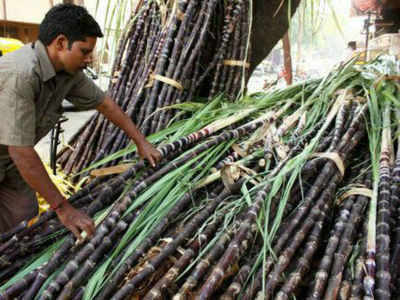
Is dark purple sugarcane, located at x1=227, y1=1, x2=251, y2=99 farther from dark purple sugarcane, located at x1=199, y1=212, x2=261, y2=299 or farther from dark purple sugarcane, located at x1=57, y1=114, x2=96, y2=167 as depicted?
dark purple sugarcane, located at x1=199, y1=212, x2=261, y2=299

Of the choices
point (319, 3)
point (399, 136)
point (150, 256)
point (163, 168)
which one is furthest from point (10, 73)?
point (319, 3)

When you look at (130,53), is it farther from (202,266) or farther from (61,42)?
(202,266)

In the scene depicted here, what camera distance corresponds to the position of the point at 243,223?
4.62ft

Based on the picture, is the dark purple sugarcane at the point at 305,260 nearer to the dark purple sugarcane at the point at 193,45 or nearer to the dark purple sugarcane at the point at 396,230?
the dark purple sugarcane at the point at 396,230

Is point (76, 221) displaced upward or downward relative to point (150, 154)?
downward

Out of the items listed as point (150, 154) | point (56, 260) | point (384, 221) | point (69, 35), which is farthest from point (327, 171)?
point (69, 35)

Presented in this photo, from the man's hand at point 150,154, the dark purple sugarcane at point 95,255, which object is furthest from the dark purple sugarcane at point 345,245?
the man's hand at point 150,154

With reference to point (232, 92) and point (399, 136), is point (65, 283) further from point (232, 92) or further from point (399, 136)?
point (232, 92)

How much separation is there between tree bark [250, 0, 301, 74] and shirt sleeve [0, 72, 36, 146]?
2.21m

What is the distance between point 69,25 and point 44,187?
710mm

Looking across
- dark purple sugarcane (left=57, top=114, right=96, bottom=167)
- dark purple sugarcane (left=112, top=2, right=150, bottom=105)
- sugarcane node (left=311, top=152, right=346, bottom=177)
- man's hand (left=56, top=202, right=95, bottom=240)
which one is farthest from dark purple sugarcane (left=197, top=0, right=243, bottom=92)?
man's hand (left=56, top=202, right=95, bottom=240)

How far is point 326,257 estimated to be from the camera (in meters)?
1.35

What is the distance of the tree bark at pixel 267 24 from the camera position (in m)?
3.20

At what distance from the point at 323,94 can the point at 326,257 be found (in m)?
1.20
